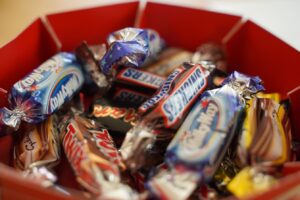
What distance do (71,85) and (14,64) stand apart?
0.61 ft

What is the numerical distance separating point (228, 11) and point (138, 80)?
2.32ft

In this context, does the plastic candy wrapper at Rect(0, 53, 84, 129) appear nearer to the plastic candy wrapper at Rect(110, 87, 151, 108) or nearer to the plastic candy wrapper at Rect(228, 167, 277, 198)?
the plastic candy wrapper at Rect(110, 87, 151, 108)

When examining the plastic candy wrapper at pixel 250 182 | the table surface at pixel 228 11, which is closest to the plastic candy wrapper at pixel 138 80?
the plastic candy wrapper at pixel 250 182

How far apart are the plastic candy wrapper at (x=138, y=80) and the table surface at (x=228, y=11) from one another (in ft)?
1.75

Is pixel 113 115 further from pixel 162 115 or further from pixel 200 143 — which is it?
pixel 200 143

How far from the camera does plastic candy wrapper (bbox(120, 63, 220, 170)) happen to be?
91 centimetres

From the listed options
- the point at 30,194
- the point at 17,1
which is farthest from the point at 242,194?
the point at 17,1

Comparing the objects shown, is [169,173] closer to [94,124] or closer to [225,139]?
[225,139]

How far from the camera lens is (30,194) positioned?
765 mm

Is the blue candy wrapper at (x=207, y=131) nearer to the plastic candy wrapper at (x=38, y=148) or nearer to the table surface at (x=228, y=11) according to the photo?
the plastic candy wrapper at (x=38, y=148)

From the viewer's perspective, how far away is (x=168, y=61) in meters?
1.34

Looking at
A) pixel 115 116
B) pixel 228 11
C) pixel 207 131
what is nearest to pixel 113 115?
pixel 115 116

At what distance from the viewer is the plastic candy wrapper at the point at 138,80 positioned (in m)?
1.16

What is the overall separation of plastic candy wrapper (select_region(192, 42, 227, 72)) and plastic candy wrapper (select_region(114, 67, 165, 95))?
0.18 meters
